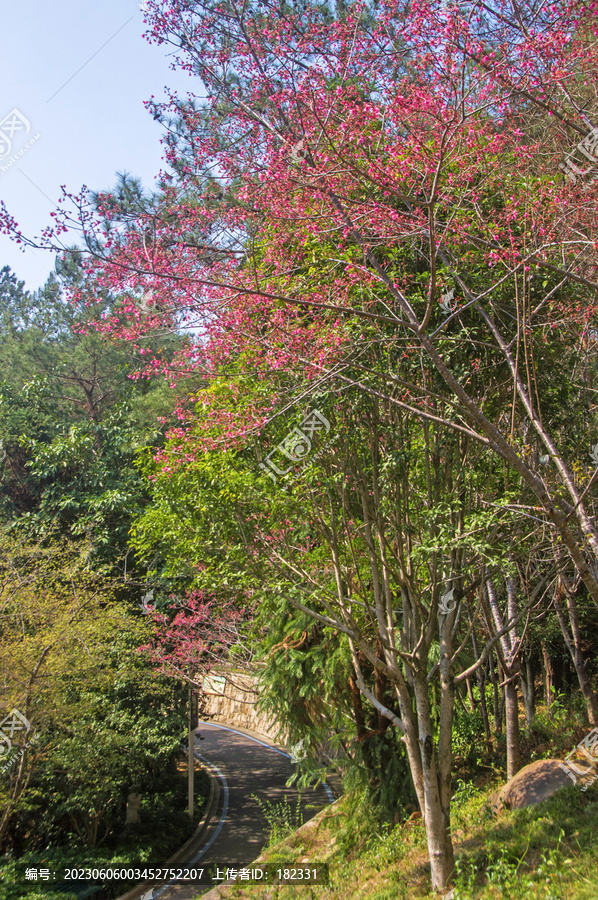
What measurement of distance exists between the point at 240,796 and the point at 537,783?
10108 millimetres

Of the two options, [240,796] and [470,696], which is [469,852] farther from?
[240,796]

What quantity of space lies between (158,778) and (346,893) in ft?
25.8

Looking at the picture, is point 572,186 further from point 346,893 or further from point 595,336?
point 346,893

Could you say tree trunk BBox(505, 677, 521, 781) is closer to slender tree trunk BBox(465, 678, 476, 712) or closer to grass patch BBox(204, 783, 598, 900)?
grass patch BBox(204, 783, 598, 900)

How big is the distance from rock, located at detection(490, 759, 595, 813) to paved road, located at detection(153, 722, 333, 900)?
160 inches

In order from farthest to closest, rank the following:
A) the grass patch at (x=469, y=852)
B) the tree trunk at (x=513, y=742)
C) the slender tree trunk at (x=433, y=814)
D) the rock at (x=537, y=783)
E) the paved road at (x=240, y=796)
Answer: the paved road at (x=240, y=796) → the tree trunk at (x=513, y=742) → the rock at (x=537, y=783) → the slender tree trunk at (x=433, y=814) → the grass patch at (x=469, y=852)

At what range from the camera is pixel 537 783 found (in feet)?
24.9

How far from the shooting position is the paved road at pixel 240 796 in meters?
11.5

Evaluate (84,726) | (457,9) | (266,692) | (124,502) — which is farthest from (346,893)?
(124,502)

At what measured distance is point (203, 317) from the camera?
225 inches

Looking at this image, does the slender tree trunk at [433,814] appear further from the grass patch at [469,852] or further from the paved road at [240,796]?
the paved road at [240,796]

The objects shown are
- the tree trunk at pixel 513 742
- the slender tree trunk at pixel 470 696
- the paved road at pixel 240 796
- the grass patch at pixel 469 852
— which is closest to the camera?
the grass patch at pixel 469 852

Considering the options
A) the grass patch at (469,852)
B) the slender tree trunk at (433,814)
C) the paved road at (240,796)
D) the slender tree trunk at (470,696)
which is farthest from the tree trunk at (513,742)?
the slender tree trunk at (470,696)

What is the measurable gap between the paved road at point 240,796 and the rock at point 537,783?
4.06m
